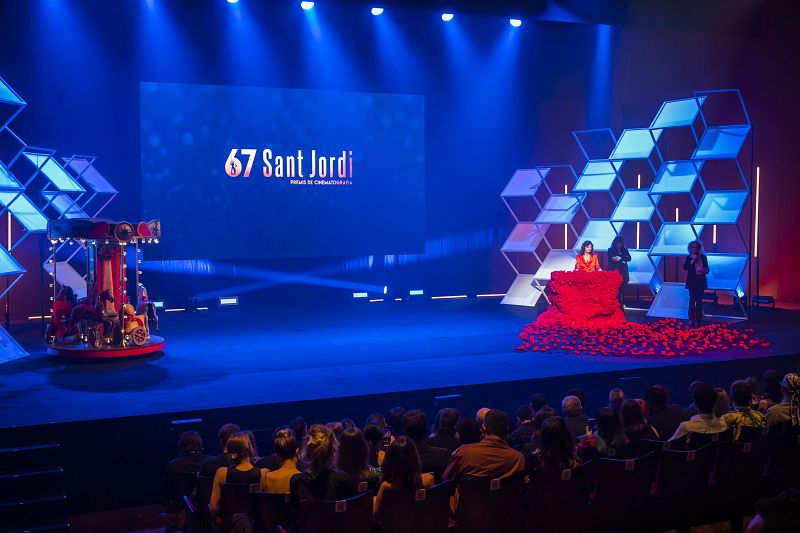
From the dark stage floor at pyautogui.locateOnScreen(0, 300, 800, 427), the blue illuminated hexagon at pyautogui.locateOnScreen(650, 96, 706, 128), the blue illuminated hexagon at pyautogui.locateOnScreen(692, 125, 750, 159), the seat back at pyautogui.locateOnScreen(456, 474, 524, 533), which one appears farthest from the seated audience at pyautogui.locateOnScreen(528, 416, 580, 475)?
the blue illuminated hexagon at pyautogui.locateOnScreen(650, 96, 706, 128)

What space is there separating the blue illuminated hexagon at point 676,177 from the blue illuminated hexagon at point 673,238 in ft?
1.88

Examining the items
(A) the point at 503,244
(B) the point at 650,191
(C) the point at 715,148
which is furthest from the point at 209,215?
(C) the point at 715,148

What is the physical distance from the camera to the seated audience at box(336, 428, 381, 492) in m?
3.95

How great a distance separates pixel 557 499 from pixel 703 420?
4.27 ft

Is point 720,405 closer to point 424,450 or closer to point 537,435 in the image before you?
point 537,435

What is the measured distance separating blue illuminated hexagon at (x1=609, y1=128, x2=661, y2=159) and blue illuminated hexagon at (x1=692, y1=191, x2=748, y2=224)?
49.1 inches

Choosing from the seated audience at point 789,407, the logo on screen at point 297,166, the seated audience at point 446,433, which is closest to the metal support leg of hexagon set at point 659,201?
the logo on screen at point 297,166

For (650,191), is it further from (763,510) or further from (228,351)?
(763,510)

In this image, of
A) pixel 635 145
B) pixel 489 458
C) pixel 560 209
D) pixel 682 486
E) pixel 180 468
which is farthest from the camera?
pixel 560 209

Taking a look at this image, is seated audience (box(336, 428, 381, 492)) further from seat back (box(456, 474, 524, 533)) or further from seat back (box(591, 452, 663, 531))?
seat back (box(591, 452, 663, 531))

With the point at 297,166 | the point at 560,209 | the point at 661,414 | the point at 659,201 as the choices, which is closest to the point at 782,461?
the point at 661,414

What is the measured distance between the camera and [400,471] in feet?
12.6

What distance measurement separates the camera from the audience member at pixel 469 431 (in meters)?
4.50

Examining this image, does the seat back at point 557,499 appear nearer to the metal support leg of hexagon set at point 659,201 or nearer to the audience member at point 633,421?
the audience member at point 633,421
